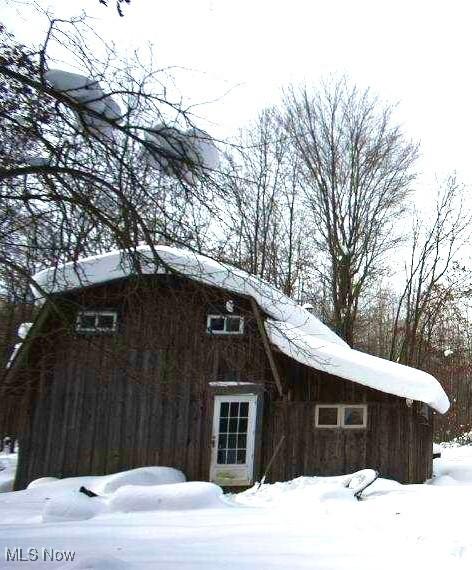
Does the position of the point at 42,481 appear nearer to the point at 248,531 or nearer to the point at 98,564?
the point at 248,531

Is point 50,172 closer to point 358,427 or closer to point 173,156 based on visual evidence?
point 173,156

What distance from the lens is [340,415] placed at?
13875mm

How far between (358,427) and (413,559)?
30.9 feet

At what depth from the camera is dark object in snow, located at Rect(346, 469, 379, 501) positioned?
9336 millimetres

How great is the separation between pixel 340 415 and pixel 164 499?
7.18m

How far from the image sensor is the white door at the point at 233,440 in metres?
13.6

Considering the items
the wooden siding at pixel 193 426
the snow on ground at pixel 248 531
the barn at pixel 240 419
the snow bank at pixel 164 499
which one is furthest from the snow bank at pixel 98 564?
the wooden siding at pixel 193 426

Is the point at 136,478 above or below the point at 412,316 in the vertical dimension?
below

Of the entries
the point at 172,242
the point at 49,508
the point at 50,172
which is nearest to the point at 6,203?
the point at 50,172

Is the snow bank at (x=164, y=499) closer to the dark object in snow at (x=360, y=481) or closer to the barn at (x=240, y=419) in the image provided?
the dark object in snow at (x=360, y=481)

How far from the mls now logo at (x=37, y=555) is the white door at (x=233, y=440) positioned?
31.1 ft

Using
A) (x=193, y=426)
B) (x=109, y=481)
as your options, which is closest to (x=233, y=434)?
(x=193, y=426)

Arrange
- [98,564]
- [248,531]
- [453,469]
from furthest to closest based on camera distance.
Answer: [453,469] < [248,531] < [98,564]

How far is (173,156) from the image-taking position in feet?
15.7
